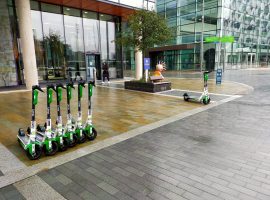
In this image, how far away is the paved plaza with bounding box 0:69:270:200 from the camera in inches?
110

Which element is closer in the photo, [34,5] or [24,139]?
[24,139]

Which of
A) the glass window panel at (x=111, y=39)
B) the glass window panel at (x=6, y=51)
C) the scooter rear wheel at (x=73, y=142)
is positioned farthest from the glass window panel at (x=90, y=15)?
the scooter rear wheel at (x=73, y=142)

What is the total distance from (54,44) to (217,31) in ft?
79.6

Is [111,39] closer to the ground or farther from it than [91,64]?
farther from it

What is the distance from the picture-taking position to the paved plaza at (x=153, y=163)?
280cm

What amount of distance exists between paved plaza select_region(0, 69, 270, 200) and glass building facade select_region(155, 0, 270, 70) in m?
26.0

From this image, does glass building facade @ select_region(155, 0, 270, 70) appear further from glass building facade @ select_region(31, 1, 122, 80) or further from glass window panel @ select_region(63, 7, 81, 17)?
glass window panel @ select_region(63, 7, 81, 17)

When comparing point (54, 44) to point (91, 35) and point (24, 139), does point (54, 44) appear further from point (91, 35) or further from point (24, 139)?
point (24, 139)

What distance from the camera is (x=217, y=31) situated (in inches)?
1209

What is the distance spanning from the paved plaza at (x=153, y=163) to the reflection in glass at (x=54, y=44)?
10.6 metres

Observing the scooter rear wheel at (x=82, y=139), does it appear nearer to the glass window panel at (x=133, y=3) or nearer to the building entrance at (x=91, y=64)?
the glass window panel at (x=133, y=3)

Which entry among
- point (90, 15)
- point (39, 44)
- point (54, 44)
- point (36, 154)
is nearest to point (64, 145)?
point (36, 154)

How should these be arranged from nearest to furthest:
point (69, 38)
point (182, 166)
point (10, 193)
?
1. point (10, 193)
2. point (182, 166)
3. point (69, 38)

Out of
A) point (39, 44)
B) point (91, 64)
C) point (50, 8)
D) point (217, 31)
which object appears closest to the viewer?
point (39, 44)
